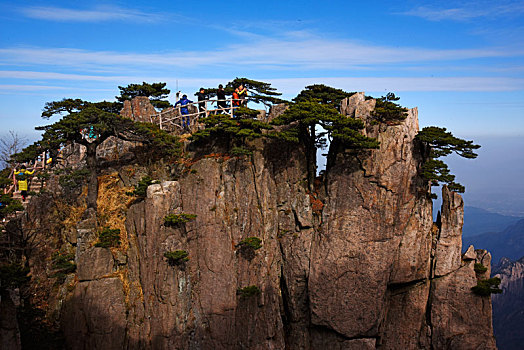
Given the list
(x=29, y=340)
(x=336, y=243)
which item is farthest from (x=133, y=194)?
(x=336, y=243)

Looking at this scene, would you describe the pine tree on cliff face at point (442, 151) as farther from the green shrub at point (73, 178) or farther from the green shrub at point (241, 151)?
the green shrub at point (73, 178)

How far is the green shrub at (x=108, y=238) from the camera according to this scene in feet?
80.7

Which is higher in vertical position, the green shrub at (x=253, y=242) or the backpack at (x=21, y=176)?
the backpack at (x=21, y=176)

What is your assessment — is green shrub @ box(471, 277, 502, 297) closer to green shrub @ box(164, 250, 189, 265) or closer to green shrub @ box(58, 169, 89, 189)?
green shrub @ box(164, 250, 189, 265)

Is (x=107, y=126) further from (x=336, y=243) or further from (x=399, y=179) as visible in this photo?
(x=399, y=179)

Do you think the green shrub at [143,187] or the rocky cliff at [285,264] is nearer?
the rocky cliff at [285,264]

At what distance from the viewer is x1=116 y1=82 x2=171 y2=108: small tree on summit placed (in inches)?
1336

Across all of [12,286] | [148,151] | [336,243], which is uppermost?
[148,151]

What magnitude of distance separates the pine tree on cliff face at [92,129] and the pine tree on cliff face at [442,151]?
650 inches

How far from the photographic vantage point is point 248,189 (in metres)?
26.7

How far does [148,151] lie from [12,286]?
1208 cm

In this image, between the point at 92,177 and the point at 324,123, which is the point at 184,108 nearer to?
the point at 92,177

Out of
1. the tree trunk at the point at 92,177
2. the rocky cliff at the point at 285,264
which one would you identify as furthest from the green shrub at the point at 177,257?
the tree trunk at the point at 92,177

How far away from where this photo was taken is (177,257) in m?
24.1
